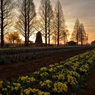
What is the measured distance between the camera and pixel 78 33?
52094mm

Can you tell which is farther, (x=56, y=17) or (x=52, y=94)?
(x=56, y=17)

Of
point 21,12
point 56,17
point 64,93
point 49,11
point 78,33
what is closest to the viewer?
point 64,93

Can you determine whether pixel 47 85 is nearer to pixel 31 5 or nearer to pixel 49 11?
pixel 31 5

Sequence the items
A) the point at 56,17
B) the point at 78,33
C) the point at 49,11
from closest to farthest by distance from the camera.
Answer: the point at 49,11, the point at 56,17, the point at 78,33

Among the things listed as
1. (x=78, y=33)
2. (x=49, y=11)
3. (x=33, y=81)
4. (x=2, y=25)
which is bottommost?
(x=33, y=81)

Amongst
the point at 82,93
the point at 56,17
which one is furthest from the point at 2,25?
the point at 56,17

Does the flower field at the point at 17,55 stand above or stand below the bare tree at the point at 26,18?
below

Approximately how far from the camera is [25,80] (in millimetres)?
2582

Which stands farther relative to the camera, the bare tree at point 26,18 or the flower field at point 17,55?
the bare tree at point 26,18

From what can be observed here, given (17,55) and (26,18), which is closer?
(17,55)

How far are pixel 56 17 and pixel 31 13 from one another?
1322 cm

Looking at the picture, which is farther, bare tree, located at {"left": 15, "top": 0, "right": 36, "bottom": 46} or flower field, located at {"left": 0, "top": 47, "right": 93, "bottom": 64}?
bare tree, located at {"left": 15, "top": 0, "right": 36, "bottom": 46}

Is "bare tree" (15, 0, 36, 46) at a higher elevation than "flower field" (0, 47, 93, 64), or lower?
higher

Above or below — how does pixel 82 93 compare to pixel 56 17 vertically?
below
